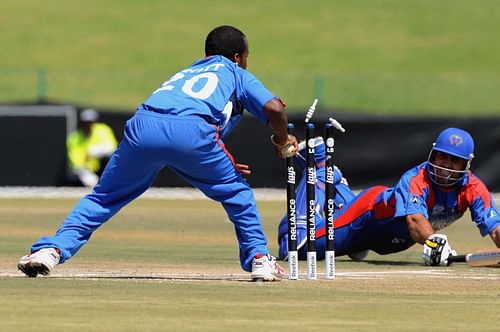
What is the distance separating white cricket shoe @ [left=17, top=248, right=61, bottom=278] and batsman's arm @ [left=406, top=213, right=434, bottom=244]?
3228mm

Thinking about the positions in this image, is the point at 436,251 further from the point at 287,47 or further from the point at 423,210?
the point at 287,47

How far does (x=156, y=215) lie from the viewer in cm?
1858

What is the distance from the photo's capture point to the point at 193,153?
358 inches

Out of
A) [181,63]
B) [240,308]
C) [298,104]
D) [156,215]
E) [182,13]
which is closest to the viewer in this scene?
[240,308]

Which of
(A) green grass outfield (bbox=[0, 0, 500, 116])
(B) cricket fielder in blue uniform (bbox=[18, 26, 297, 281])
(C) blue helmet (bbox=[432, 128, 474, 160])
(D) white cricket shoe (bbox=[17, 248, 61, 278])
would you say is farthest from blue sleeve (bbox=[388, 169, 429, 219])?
(A) green grass outfield (bbox=[0, 0, 500, 116])

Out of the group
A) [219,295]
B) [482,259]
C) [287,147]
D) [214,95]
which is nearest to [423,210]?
[482,259]

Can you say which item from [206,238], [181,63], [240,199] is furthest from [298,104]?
[240,199]

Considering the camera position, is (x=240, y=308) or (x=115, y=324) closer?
(x=115, y=324)

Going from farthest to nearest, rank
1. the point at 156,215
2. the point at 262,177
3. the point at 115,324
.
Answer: the point at 262,177, the point at 156,215, the point at 115,324

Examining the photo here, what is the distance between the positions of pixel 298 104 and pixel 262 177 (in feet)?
43.8

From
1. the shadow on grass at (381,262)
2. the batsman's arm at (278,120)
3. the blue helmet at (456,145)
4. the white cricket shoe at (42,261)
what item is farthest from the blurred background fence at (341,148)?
the white cricket shoe at (42,261)

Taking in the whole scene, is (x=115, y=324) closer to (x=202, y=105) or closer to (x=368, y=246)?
(x=202, y=105)

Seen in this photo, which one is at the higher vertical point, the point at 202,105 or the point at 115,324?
the point at 202,105

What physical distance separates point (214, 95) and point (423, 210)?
2.71 metres
